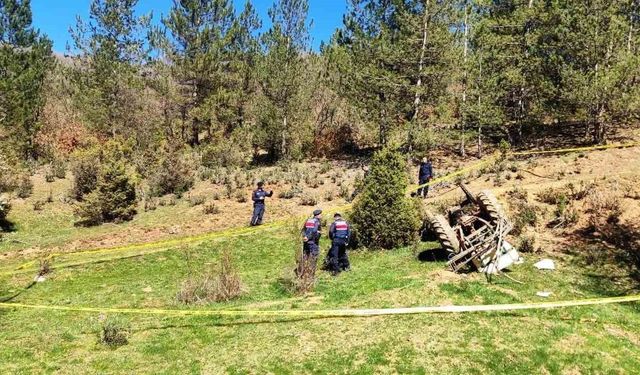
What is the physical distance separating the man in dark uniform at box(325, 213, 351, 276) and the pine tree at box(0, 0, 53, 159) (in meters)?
27.2

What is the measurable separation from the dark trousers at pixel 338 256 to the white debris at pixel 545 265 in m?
4.76

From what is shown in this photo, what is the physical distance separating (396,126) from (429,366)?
23.1 meters

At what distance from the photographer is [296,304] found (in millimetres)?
11125

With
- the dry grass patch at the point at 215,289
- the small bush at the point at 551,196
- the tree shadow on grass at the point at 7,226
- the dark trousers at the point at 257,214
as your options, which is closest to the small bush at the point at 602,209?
the small bush at the point at 551,196

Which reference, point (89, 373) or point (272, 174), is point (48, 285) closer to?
point (89, 373)

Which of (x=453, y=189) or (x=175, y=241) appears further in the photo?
(x=453, y=189)

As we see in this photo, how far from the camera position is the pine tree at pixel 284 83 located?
33.4 metres

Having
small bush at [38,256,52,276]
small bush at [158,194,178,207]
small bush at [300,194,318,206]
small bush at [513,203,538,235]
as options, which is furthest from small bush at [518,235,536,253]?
small bush at [158,194,178,207]

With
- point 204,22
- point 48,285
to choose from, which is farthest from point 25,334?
point 204,22

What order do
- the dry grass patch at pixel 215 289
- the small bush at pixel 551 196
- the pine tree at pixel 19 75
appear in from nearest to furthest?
the dry grass patch at pixel 215 289
the small bush at pixel 551 196
the pine tree at pixel 19 75

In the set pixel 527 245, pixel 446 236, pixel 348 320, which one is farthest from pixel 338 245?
pixel 527 245

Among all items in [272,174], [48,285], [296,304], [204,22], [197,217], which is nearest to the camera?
[296,304]

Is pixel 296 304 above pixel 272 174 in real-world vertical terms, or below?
below

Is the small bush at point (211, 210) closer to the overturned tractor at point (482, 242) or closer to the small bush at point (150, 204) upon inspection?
the small bush at point (150, 204)
